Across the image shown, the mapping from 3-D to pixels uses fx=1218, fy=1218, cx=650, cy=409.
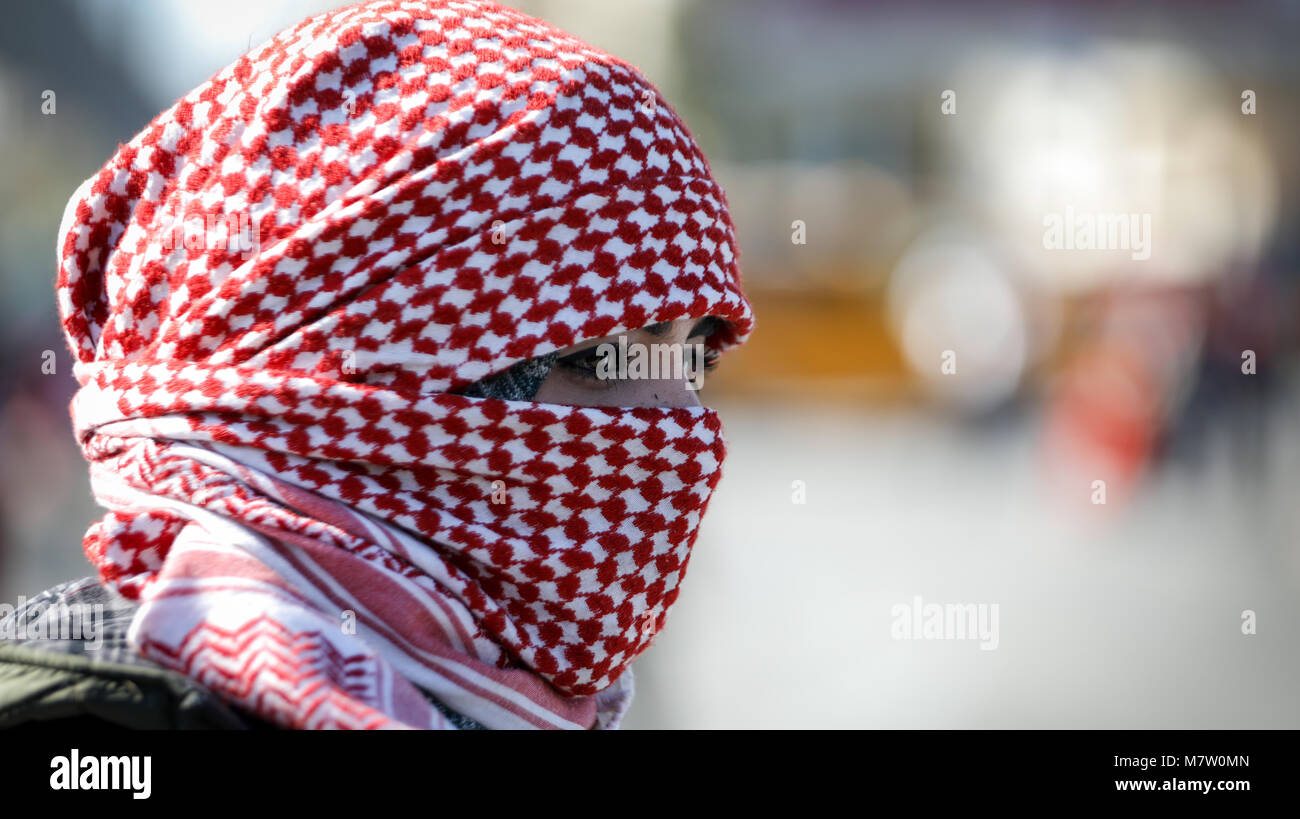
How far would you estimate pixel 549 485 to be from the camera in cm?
169

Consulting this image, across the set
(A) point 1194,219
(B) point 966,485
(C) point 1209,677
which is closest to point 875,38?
(A) point 1194,219

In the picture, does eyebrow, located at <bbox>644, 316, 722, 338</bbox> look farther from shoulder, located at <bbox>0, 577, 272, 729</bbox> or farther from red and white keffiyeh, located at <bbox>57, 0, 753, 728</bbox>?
shoulder, located at <bbox>0, 577, 272, 729</bbox>

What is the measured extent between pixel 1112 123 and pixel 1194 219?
206cm

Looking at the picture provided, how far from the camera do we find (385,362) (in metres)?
1.59

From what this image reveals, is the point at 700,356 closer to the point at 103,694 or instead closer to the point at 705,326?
the point at 705,326

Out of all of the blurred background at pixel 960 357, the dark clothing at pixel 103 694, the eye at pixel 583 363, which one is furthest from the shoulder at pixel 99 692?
the blurred background at pixel 960 357

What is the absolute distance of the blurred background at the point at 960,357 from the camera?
6973mm

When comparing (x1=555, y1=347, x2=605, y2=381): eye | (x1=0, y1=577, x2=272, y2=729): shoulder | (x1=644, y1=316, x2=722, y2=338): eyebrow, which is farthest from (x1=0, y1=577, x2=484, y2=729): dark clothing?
(x1=644, y1=316, x2=722, y2=338): eyebrow

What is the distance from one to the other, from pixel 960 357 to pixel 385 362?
16.8m

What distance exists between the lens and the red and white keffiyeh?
59.2 inches

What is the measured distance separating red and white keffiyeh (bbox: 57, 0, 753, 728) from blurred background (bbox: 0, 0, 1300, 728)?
13.4ft

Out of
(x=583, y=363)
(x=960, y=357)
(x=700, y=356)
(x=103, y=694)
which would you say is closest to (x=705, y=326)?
(x=700, y=356)

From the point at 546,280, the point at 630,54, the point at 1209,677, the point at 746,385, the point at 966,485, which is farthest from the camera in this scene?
the point at 630,54
